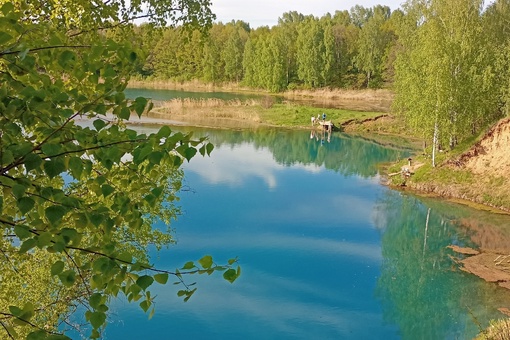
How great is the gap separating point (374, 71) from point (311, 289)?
7567 centimetres

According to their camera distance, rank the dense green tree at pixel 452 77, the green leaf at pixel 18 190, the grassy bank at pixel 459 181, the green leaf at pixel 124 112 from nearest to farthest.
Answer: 1. the green leaf at pixel 18 190
2. the green leaf at pixel 124 112
3. the grassy bank at pixel 459 181
4. the dense green tree at pixel 452 77

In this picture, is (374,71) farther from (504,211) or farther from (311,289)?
(311,289)

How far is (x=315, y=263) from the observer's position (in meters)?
20.3

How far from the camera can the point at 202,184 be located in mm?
29734

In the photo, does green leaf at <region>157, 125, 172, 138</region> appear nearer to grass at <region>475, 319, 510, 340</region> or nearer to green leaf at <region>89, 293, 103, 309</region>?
green leaf at <region>89, 293, 103, 309</region>

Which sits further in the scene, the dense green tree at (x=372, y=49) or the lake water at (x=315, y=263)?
the dense green tree at (x=372, y=49)

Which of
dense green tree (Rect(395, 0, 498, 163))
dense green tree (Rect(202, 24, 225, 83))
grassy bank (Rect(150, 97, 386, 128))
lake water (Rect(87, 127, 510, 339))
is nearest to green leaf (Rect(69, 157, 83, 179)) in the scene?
lake water (Rect(87, 127, 510, 339))

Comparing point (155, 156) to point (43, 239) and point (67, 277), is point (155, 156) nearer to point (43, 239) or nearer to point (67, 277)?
point (43, 239)

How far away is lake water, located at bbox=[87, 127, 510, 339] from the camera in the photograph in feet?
52.0

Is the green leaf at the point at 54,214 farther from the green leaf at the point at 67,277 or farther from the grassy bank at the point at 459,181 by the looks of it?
the grassy bank at the point at 459,181

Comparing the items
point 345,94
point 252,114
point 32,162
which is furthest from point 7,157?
point 345,94

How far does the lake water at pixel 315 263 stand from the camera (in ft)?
52.0

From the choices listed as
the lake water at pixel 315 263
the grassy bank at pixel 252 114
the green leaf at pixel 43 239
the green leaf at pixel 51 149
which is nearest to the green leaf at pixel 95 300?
the green leaf at pixel 43 239

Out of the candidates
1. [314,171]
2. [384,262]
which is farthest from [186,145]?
[314,171]
